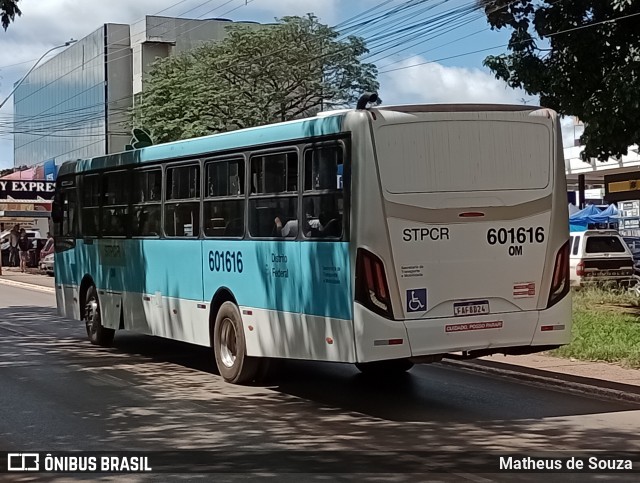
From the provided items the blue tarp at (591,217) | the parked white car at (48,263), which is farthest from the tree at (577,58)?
the parked white car at (48,263)

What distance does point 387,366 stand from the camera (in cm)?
1238

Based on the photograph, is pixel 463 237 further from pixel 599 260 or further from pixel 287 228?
pixel 599 260

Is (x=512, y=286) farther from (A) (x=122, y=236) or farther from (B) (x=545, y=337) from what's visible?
(A) (x=122, y=236)

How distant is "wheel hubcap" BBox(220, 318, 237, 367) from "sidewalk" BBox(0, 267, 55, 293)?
1969 centimetres

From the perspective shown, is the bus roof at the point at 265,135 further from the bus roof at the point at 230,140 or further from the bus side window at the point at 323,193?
the bus side window at the point at 323,193

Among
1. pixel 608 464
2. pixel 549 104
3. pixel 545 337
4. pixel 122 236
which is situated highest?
pixel 549 104

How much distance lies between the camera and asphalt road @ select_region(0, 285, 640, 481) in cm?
790

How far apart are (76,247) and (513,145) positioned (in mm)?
8760

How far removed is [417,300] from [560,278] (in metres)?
1.75

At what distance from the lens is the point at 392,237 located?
9.46 meters

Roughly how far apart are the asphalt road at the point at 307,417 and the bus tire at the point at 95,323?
153 centimetres

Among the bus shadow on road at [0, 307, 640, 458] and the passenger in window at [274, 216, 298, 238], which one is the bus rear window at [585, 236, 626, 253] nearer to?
the bus shadow on road at [0, 307, 640, 458]

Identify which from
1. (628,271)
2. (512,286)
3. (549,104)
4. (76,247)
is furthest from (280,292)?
(628,271)

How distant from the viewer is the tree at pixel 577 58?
1578 centimetres
